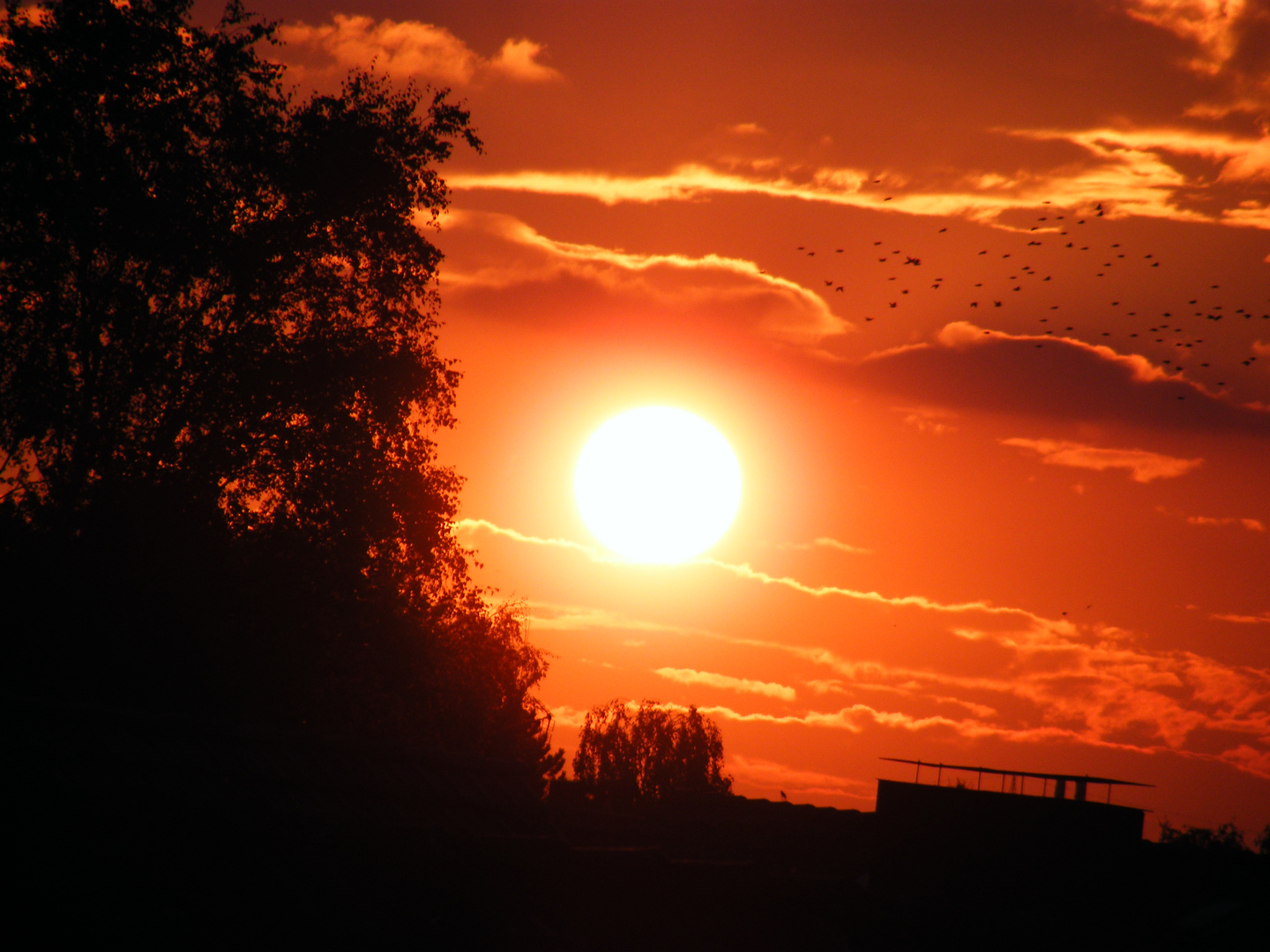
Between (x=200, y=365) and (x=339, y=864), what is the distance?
14.5m

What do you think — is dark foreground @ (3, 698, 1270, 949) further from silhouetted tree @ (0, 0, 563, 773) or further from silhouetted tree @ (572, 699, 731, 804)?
silhouetted tree @ (572, 699, 731, 804)

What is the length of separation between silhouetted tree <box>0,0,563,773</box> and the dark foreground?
449 inches

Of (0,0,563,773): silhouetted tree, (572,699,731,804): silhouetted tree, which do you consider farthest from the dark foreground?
(572,699,731,804): silhouetted tree

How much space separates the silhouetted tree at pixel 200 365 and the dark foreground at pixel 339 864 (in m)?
11.4

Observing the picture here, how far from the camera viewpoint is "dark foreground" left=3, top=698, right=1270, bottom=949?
24.4 ft

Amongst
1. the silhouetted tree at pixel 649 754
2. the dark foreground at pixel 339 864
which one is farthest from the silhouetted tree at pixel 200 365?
the silhouetted tree at pixel 649 754

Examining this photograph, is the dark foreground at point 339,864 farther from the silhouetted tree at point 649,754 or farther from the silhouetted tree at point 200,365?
the silhouetted tree at point 649,754

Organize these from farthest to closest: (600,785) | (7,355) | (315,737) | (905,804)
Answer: (600,785), (905,804), (7,355), (315,737)

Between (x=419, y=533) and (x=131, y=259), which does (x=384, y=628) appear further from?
(x=131, y=259)

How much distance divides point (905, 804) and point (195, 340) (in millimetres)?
31840

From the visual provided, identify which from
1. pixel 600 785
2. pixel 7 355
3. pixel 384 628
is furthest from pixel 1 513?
pixel 600 785

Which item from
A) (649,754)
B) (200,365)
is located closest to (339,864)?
(200,365)

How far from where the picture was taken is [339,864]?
888 centimetres

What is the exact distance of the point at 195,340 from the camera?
21.0m
